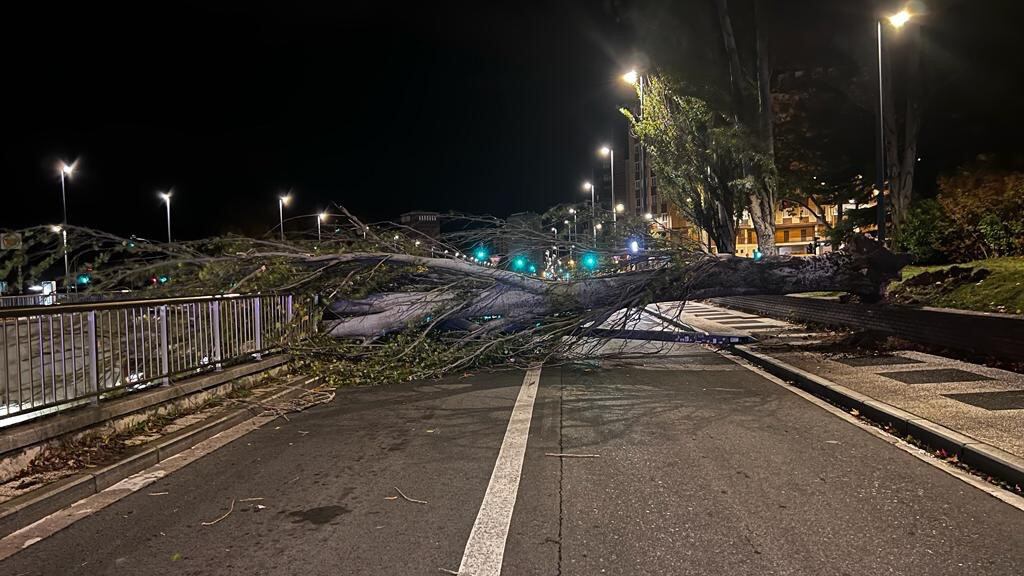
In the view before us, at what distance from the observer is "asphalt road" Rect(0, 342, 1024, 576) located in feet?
12.4

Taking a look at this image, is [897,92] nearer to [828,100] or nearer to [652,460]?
[828,100]

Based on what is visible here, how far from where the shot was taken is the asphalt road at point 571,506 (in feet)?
12.4

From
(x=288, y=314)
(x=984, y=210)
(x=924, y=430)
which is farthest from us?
(x=984, y=210)

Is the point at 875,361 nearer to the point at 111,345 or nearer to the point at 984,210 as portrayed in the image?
the point at 984,210

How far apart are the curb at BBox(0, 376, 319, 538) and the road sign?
3155 millimetres

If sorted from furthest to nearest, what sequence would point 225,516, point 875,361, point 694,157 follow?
point 694,157 < point 875,361 < point 225,516

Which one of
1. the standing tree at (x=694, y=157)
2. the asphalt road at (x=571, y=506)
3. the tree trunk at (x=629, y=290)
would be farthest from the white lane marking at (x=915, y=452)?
the standing tree at (x=694, y=157)

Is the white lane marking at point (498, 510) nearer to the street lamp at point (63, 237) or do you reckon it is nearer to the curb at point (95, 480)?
the curb at point (95, 480)

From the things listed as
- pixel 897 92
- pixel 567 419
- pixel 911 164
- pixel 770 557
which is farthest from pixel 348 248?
pixel 897 92

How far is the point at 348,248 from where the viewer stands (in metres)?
11.4

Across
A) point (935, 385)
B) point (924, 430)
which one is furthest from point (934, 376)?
point (924, 430)

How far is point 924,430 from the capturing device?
6184mm

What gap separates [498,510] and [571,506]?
19.9 inches

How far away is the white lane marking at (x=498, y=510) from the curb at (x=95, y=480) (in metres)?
2.98
